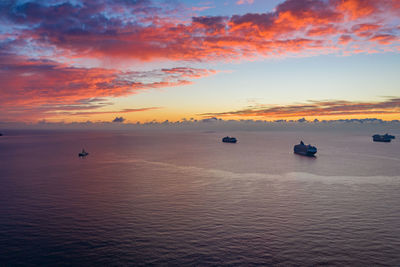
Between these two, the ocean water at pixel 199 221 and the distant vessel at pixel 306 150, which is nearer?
the ocean water at pixel 199 221

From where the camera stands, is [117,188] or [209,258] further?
[117,188]

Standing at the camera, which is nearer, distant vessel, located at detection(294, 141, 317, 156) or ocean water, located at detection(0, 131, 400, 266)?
ocean water, located at detection(0, 131, 400, 266)

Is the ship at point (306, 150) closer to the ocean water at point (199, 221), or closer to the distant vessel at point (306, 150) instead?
the distant vessel at point (306, 150)

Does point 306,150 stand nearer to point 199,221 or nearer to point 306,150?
point 306,150

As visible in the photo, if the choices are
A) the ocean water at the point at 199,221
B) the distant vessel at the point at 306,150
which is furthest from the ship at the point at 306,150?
the ocean water at the point at 199,221

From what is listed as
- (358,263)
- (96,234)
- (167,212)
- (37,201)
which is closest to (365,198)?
(358,263)

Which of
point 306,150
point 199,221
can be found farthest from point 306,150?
point 199,221

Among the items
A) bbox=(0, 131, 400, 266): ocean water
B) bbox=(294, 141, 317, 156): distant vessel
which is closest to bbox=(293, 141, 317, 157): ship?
bbox=(294, 141, 317, 156): distant vessel

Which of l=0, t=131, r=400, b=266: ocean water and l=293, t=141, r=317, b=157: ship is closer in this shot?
l=0, t=131, r=400, b=266: ocean water

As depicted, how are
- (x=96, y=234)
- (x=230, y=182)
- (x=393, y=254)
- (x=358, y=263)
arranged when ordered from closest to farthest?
(x=358, y=263) → (x=393, y=254) → (x=96, y=234) → (x=230, y=182)

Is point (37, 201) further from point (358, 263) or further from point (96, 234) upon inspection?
point (358, 263)

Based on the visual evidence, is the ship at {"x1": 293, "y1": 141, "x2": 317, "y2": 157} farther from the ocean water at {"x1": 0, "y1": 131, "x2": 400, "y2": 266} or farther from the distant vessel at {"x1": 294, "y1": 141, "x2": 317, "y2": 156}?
the ocean water at {"x1": 0, "y1": 131, "x2": 400, "y2": 266}
